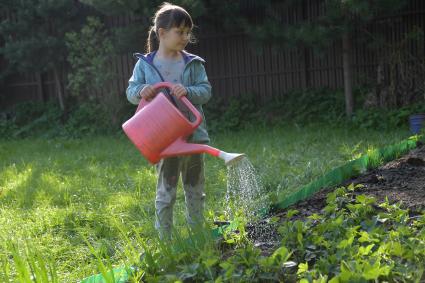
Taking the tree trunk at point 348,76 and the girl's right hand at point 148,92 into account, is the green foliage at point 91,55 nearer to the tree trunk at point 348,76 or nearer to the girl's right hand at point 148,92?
the tree trunk at point 348,76

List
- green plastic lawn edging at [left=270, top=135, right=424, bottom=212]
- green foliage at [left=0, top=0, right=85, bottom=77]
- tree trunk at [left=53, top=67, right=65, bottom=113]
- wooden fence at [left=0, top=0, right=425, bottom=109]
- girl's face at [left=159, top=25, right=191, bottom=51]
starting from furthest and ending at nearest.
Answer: tree trunk at [left=53, top=67, right=65, bottom=113]
green foliage at [left=0, top=0, right=85, bottom=77]
wooden fence at [left=0, top=0, right=425, bottom=109]
green plastic lawn edging at [left=270, top=135, right=424, bottom=212]
girl's face at [left=159, top=25, right=191, bottom=51]

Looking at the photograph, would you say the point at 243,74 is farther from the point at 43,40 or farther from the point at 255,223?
the point at 255,223

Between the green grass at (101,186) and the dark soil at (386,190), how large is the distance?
347 millimetres

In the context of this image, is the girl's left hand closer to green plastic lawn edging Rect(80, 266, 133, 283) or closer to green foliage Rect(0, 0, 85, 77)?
green plastic lawn edging Rect(80, 266, 133, 283)

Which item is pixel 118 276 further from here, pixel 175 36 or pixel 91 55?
pixel 91 55

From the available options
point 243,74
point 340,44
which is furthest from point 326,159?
point 243,74

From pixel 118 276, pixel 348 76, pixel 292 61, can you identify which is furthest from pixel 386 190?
pixel 292 61

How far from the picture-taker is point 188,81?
2.74 meters

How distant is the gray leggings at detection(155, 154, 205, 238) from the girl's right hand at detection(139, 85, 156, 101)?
37 centimetres

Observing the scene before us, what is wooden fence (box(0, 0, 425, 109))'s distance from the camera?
820cm

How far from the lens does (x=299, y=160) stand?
5.26 metres

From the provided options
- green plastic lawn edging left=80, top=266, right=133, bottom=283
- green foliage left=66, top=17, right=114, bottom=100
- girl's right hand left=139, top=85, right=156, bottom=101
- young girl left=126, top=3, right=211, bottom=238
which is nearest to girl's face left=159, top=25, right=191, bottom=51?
young girl left=126, top=3, right=211, bottom=238

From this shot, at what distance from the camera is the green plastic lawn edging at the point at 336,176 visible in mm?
2379

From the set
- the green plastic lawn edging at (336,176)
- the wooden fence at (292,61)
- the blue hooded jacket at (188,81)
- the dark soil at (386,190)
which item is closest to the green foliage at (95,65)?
the wooden fence at (292,61)
